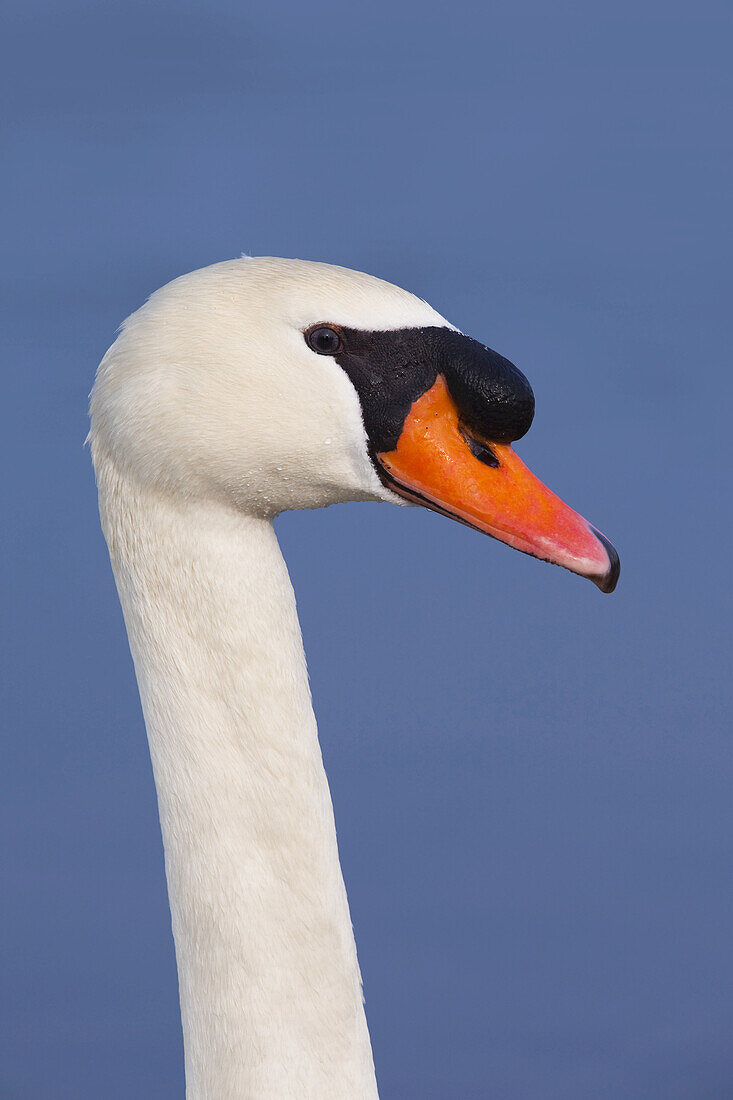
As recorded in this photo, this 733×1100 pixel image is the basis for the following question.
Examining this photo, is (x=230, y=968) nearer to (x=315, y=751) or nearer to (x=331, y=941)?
(x=331, y=941)

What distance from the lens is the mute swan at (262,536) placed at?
1622 millimetres

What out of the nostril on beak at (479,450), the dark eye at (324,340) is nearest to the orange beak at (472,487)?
the nostril on beak at (479,450)

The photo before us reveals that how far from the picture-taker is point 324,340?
162 cm

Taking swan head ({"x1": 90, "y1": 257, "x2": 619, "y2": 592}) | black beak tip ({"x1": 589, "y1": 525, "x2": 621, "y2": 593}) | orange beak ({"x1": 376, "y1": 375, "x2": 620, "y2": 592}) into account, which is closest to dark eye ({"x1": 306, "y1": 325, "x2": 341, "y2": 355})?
swan head ({"x1": 90, "y1": 257, "x2": 619, "y2": 592})

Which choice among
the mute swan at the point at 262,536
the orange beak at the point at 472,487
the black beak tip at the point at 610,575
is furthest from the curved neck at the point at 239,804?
the black beak tip at the point at 610,575

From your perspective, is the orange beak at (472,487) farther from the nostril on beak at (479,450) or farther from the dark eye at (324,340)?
the dark eye at (324,340)

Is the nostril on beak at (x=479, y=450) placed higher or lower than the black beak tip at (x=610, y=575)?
higher

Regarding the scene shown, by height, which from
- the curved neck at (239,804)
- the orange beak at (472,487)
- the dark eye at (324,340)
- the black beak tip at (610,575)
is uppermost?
the dark eye at (324,340)

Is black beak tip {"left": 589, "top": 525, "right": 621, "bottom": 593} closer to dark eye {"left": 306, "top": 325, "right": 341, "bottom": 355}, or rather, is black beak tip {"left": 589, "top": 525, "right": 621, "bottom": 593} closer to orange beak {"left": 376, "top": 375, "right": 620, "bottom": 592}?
orange beak {"left": 376, "top": 375, "right": 620, "bottom": 592}

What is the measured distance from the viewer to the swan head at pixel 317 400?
162cm

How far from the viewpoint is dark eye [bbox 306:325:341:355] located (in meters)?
1.62

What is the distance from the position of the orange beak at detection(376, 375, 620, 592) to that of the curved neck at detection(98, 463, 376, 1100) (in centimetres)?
19

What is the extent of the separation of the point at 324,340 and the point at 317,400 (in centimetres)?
6

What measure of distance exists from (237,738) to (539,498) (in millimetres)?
425
